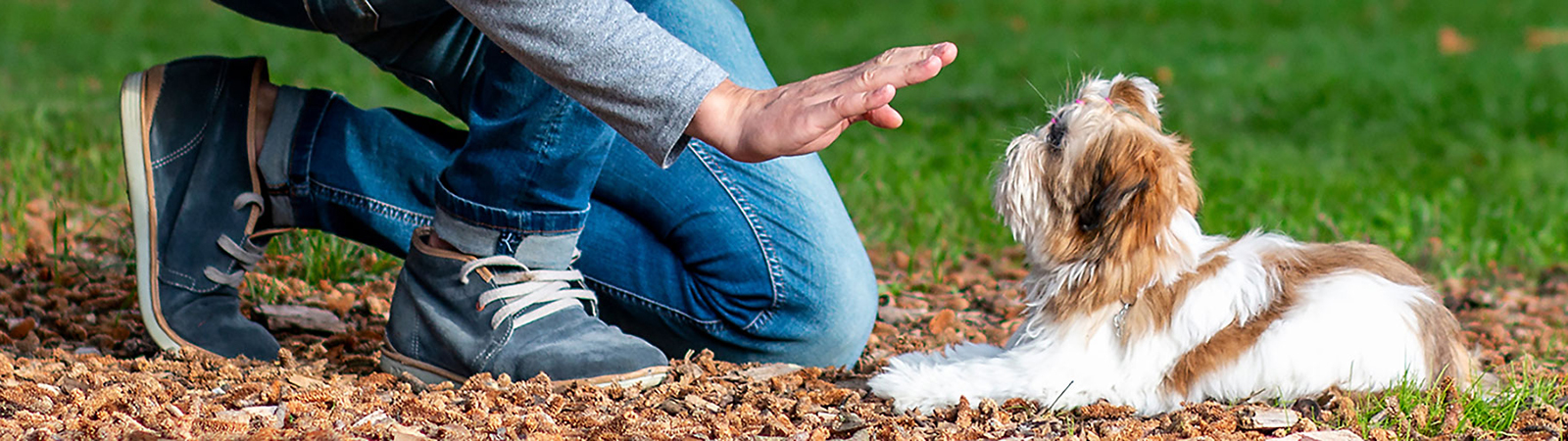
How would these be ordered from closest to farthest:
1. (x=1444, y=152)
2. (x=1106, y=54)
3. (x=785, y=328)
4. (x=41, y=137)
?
(x=785, y=328)
(x=41, y=137)
(x=1444, y=152)
(x=1106, y=54)

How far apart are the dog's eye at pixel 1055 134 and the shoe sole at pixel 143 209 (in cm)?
192

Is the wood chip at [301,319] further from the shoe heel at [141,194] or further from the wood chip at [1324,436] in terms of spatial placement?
the wood chip at [1324,436]

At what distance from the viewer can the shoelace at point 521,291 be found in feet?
9.23

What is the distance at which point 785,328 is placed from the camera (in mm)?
3244

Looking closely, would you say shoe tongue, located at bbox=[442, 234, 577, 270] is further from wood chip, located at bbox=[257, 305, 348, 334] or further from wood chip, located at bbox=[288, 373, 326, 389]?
wood chip, located at bbox=[257, 305, 348, 334]

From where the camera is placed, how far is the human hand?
202 cm

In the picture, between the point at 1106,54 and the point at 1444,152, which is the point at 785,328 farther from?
the point at 1106,54

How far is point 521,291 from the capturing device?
2855 millimetres

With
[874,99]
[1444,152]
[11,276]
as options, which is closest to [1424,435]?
[874,99]

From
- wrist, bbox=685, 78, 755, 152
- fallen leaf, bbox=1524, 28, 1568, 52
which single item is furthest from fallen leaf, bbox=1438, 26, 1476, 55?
wrist, bbox=685, 78, 755, 152

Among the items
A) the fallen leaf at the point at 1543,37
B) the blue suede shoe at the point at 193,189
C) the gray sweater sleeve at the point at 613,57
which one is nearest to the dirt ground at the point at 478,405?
the blue suede shoe at the point at 193,189

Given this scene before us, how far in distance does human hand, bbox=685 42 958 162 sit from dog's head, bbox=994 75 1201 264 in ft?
1.96

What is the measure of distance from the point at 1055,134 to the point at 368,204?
60.8 inches

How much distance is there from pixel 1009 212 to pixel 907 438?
1.72ft
